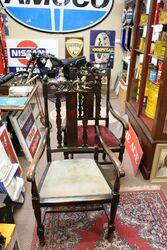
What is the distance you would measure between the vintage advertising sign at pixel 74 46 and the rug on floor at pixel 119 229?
11.3ft

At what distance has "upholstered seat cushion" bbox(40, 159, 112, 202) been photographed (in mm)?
1421

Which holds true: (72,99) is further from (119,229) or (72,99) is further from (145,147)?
(119,229)

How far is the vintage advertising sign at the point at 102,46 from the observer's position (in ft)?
14.8

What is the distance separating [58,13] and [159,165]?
3.50 metres

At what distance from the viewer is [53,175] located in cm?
159

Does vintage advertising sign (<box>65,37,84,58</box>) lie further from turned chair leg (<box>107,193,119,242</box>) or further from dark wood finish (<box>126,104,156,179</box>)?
turned chair leg (<box>107,193,119,242</box>)

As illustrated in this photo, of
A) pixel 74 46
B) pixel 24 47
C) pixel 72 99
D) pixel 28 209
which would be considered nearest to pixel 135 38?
pixel 72 99

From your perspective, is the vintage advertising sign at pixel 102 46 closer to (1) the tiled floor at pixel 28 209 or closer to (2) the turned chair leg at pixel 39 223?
(1) the tiled floor at pixel 28 209

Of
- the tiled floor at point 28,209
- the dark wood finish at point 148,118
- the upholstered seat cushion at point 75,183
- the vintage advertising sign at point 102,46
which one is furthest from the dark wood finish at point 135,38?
the upholstered seat cushion at point 75,183

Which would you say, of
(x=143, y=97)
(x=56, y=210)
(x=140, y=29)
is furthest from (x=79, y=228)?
(x=140, y=29)

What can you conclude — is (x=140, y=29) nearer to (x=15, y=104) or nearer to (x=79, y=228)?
(x=15, y=104)

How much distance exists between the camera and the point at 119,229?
1.70m

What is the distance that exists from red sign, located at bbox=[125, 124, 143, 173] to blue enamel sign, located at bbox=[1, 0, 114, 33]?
9.39 ft

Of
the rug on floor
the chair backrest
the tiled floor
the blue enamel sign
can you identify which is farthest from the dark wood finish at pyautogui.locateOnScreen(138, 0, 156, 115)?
the blue enamel sign
